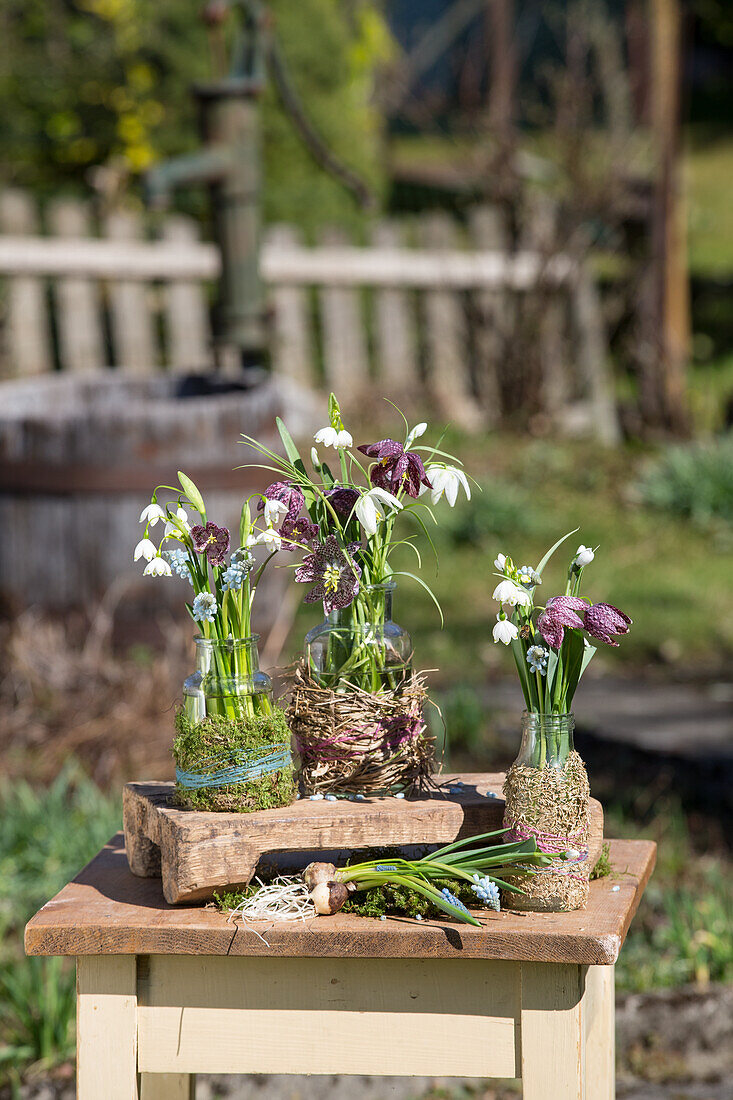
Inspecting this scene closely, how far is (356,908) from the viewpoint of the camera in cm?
165

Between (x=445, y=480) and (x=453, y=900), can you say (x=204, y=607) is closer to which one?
(x=445, y=480)

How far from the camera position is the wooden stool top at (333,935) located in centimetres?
155

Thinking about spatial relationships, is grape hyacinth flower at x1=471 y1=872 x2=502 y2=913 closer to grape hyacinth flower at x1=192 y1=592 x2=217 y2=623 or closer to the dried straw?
the dried straw

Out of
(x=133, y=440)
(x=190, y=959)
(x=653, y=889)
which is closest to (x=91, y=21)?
(x=133, y=440)

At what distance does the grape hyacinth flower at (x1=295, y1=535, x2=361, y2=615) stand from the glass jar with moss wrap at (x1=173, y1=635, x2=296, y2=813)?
114 millimetres

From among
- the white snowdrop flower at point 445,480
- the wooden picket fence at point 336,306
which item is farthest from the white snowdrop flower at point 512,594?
the wooden picket fence at point 336,306

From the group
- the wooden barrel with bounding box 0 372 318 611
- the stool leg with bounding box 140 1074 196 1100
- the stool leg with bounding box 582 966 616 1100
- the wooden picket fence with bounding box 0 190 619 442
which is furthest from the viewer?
the wooden picket fence with bounding box 0 190 619 442

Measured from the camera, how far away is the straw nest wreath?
1729 mm

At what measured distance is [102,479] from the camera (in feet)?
13.5

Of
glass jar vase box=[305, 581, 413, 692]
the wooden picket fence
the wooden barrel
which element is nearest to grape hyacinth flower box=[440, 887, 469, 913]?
glass jar vase box=[305, 581, 413, 692]

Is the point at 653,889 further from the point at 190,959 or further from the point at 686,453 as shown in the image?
the point at 686,453

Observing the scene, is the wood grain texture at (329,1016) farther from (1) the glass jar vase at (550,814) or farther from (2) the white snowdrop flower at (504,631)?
(2) the white snowdrop flower at (504,631)

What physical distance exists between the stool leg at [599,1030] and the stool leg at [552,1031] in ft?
0.17

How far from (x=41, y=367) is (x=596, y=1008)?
616 cm
